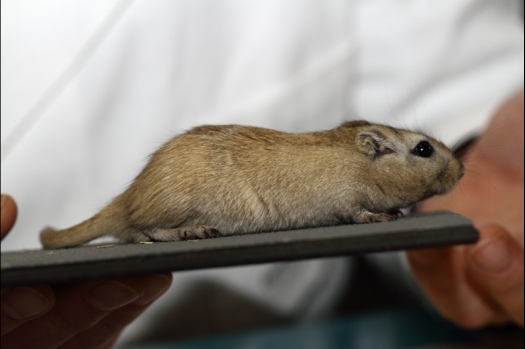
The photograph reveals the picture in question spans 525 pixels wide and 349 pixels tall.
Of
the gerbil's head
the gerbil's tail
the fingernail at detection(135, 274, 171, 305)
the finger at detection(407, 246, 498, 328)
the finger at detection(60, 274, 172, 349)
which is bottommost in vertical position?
the finger at detection(407, 246, 498, 328)

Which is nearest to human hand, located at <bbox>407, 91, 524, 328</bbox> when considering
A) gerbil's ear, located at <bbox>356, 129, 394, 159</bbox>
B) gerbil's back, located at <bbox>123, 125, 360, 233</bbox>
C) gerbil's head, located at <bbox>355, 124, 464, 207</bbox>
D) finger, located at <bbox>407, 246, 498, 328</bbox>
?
finger, located at <bbox>407, 246, 498, 328</bbox>

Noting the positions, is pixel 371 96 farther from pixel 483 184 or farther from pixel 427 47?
pixel 483 184

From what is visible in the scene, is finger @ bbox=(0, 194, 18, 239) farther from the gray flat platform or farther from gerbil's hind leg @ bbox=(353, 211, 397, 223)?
gerbil's hind leg @ bbox=(353, 211, 397, 223)

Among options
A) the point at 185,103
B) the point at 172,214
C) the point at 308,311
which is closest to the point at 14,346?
the point at 172,214

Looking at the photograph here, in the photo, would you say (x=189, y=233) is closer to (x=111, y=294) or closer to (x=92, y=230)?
(x=111, y=294)

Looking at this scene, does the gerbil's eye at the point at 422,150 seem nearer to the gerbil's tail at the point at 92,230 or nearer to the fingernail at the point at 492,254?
the fingernail at the point at 492,254
